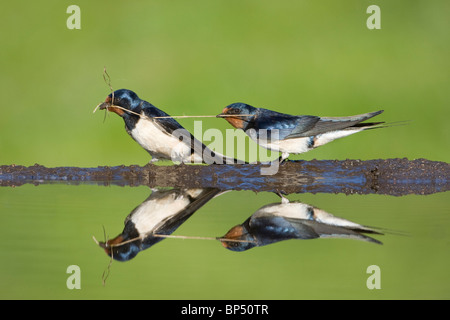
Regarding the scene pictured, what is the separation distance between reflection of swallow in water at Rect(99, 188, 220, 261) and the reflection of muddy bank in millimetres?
283

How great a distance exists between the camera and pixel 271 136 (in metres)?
6.36

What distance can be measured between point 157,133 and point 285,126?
1.12 metres

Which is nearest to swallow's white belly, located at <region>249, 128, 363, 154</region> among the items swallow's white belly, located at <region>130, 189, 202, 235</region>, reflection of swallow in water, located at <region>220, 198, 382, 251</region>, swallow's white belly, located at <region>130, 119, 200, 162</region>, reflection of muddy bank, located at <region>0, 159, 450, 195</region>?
reflection of muddy bank, located at <region>0, 159, 450, 195</region>

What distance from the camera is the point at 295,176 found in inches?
236

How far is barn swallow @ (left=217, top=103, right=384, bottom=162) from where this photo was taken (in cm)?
638

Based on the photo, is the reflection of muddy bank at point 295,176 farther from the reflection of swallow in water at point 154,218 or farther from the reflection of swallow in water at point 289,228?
the reflection of swallow in water at point 289,228

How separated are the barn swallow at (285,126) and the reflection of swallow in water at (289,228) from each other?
72.6 inches

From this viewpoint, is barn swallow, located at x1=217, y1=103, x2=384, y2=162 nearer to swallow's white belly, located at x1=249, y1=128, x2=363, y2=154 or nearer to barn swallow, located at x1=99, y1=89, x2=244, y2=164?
swallow's white belly, located at x1=249, y1=128, x2=363, y2=154

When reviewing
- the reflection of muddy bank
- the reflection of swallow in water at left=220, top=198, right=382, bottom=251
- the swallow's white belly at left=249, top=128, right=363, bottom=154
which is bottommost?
the reflection of swallow in water at left=220, top=198, right=382, bottom=251

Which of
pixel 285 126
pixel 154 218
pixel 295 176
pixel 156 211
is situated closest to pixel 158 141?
pixel 285 126

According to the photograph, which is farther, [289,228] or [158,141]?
[158,141]

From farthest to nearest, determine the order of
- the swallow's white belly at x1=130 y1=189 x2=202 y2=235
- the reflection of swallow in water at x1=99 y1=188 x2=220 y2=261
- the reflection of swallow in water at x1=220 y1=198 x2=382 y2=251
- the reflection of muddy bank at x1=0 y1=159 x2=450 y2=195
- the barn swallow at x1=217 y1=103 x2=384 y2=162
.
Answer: the barn swallow at x1=217 y1=103 x2=384 y2=162 → the reflection of muddy bank at x1=0 y1=159 x2=450 y2=195 → the swallow's white belly at x1=130 y1=189 x2=202 y2=235 → the reflection of swallow in water at x1=220 y1=198 x2=382 y2=251 → the reflection of swallow in water at x1=99 y1=188 x2=220 y2=261

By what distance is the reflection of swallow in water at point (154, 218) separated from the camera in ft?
12.1

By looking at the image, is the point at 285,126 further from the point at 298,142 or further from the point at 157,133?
the point at 157,133
